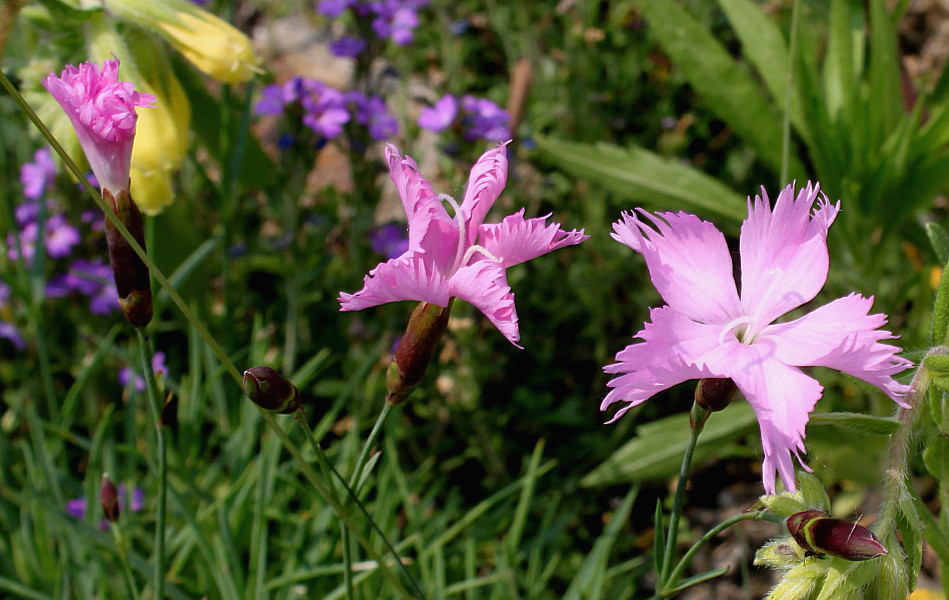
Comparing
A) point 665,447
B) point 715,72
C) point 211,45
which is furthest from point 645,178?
point 211,45

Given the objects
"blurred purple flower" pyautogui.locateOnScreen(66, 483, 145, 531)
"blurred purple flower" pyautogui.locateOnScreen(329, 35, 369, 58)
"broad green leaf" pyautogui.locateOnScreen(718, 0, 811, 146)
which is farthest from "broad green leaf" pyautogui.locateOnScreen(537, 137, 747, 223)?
"blurred purple flower" pyautogui.locateOnScreen(66, 483, 145, 531)

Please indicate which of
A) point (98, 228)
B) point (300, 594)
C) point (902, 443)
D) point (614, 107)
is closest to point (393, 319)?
point (300, 594)

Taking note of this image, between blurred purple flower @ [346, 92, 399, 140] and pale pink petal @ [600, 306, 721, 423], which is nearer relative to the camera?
pale pink petal @ [600, 306, 721, 423]

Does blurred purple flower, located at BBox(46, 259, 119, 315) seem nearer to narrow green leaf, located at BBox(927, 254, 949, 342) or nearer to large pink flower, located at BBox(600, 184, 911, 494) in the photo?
large pink flower, located at BBox(600, 184, 911, 494)

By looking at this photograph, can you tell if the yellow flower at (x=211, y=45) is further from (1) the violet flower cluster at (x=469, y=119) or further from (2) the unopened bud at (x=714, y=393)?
(2) the unopened bud at (x=714, y=393)

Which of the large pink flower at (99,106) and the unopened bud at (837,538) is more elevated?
the large pink flower at (99,106)

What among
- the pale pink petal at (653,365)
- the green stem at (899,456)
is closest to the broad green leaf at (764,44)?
the green stem at (899,456)

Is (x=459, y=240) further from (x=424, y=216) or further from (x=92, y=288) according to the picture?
(x=92, y=288)
